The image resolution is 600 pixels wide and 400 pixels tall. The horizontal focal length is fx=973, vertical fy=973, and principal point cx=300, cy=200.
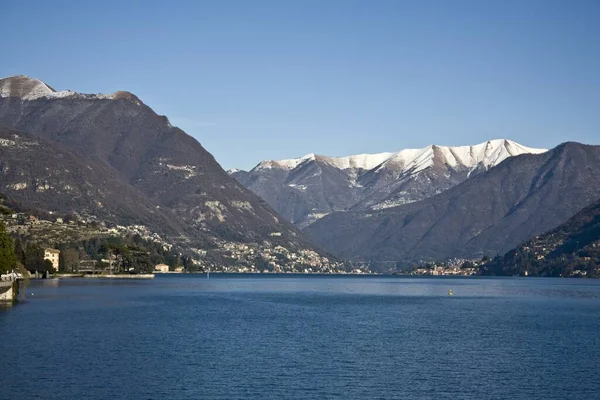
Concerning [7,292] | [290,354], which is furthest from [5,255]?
[290,354]

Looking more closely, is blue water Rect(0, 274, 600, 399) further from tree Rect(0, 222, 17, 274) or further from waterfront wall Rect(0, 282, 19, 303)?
tree Rect(0, 222, 17, 274)

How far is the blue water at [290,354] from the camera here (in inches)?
2206

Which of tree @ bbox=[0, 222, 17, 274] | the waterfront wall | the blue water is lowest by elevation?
the blue water

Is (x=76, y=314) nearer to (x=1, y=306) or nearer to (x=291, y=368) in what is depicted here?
(x=1, y=306)

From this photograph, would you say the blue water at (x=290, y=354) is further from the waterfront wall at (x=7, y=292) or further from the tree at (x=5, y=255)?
the tree at (x=5, y=255)

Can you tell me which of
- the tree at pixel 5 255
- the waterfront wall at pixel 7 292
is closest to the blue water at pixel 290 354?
the waterfront wall at pixel 7 292

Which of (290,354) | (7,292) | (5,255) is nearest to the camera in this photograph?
(290,354)

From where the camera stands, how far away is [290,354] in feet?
233

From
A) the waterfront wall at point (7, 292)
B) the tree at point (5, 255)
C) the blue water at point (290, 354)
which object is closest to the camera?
the blue water at point (290, 354)

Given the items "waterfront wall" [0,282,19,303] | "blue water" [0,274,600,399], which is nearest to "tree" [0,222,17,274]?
"waterfront wall" [0,282,19,303]

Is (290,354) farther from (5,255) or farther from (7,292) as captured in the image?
(5,255)

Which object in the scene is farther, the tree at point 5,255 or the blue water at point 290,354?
the tree at point 5,255

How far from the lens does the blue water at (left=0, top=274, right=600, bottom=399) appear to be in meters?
56.0

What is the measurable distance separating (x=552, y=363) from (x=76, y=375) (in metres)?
32.7
